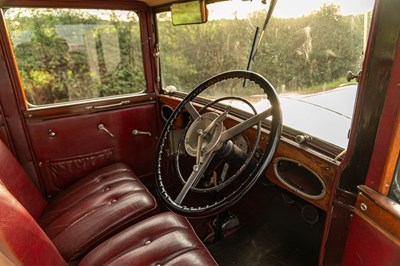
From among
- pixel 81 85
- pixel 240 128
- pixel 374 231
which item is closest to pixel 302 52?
pixel 240 128

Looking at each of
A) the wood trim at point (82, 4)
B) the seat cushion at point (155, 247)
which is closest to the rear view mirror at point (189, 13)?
the wood trim at point (82, 4)

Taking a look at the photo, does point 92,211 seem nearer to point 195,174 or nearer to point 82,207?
point 82,207

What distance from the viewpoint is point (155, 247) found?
3.81 ft

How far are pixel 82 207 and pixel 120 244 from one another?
45cm

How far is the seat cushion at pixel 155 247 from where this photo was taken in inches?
43.6

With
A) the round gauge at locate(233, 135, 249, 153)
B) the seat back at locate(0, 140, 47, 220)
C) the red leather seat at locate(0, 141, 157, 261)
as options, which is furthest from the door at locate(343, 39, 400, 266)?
the seat back at locate(0, 140, 47, 220)

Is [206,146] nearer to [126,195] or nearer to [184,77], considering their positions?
[126,195]

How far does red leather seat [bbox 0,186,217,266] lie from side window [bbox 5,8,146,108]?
122 centimetres

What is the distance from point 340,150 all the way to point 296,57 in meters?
0.48

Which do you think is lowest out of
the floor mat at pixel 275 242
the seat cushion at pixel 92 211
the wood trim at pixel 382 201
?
the floor mat at pixel 275 242

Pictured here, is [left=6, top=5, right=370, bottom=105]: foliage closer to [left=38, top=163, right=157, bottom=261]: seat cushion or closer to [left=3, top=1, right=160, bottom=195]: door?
[left=3, top=1, right=160, bottom=195]: door

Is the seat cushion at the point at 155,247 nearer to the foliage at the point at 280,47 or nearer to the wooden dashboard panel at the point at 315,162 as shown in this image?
the wooden dashboard panel at the point at 315,162

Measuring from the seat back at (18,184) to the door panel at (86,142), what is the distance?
0.36 meters

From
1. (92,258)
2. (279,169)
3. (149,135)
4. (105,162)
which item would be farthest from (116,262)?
(149,135)
